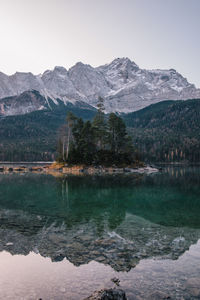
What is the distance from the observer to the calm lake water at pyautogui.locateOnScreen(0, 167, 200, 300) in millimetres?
11047

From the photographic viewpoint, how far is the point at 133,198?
36.6 m

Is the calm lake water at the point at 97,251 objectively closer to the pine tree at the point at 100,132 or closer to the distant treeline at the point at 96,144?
the distant treeline at the point at 96,144

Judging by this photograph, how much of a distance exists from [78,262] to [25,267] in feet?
8.88

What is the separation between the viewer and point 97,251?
1530cm

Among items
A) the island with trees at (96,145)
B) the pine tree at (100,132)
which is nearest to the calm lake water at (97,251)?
the island with trees at (96,145)

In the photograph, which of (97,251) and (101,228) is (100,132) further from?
(97,251)

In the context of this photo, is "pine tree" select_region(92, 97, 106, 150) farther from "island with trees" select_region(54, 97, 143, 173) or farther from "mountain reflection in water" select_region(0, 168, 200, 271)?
"mountain reflection in water" select_region(0, 168, 200, 271)

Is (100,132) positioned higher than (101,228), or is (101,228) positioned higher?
(100,132)

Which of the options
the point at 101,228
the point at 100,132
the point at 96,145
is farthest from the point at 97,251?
the point at 96,145

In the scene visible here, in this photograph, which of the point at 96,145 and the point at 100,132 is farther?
the point at 96,145

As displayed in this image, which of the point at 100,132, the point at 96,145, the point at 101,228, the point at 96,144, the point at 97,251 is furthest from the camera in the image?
the point at 96,144

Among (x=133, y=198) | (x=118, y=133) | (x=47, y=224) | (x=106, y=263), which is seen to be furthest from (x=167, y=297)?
(x=118, y=133)

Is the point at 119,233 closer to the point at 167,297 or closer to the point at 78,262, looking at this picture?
the point at 78,262

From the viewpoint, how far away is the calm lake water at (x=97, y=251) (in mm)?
11047
